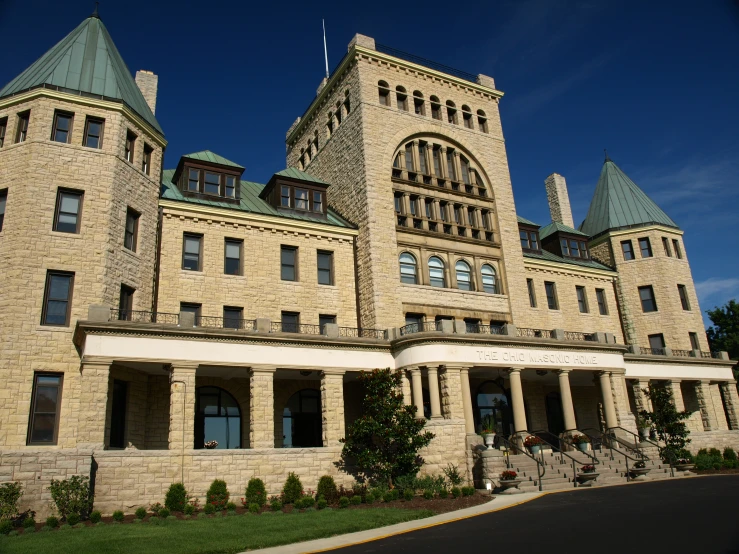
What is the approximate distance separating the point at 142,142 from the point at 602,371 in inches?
1022

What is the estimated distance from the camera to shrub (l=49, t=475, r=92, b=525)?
1817 centimetres

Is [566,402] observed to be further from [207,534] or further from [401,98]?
[401,98]

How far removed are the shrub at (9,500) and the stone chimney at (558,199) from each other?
41186mm

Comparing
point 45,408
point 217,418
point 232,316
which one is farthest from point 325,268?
point 45,408

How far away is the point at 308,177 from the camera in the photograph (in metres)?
34.4

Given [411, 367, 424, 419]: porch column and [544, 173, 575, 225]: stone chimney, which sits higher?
[544, 173, 575, 225]: stone chimney

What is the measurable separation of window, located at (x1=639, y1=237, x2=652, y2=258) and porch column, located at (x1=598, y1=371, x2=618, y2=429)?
15059 mm

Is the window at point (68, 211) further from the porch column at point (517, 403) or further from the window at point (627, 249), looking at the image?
the window at point (627, 249)

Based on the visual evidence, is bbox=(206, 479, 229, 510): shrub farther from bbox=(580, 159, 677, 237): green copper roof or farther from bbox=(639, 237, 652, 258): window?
bbox=(639, 237, 652, 258): window

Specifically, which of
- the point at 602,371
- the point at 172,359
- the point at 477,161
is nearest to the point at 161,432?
the point at 172,359

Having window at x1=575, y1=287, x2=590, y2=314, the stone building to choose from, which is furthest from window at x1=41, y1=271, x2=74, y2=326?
window at x1=575, y1=287, x2=590, y2=314

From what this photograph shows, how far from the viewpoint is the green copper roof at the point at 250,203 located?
2984cm

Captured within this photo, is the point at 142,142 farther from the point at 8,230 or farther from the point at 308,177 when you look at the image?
the point at 308,177

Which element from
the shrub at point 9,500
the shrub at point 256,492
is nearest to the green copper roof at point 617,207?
the shrub at point 256,492
